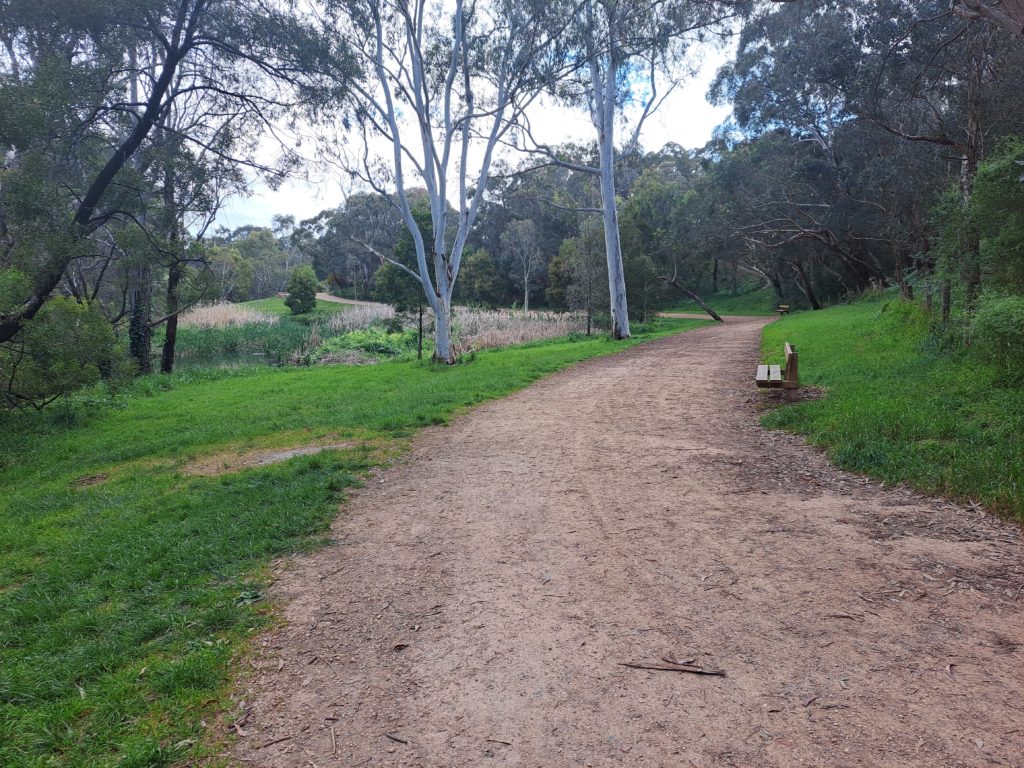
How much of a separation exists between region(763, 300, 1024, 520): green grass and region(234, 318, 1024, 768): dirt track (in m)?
0.32

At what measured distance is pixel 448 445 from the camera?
670cm

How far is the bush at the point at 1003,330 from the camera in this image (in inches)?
245

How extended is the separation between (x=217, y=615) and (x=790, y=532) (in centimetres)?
346

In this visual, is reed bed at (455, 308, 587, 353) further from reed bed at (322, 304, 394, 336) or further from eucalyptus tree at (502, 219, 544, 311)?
eucalyptus tree at (502, 219, 544, 311)

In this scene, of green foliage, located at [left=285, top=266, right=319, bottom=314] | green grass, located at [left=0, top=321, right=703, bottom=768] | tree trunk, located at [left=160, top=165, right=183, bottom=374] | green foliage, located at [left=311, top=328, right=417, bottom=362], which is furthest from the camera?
green foliage, located at [left=285, top=266, right=319, bottom=314]

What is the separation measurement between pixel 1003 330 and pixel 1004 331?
1 cm

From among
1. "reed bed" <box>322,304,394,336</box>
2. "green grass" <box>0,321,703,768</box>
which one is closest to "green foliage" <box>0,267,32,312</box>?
"green grass" <box>0,321,703,768</box>

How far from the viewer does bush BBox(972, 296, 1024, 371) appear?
6227mm

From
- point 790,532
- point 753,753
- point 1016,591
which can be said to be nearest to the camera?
point 753,753

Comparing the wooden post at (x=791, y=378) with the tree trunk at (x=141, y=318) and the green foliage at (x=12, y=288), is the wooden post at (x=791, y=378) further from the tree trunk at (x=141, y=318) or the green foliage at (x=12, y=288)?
the tree trunk at (x=141, y=318)

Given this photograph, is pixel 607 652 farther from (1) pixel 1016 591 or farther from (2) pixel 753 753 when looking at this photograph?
(1) pixel 1016 591

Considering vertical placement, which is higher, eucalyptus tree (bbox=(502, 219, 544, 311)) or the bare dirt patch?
eucalyptus tree (bbox=(502, 219, 544, 311))

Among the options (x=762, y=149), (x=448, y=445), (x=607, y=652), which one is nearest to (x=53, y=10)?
(x=448, y=445)

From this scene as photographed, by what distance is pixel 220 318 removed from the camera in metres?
30.5
